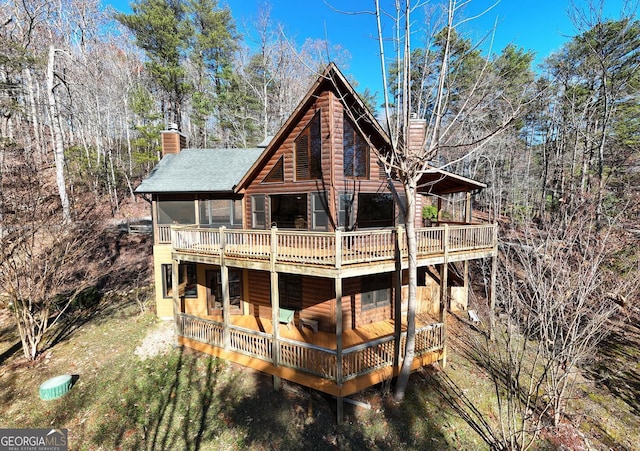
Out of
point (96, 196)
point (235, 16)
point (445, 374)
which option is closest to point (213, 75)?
point (235, 16)

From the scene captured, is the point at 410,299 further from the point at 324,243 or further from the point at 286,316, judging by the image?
the point at 286,316

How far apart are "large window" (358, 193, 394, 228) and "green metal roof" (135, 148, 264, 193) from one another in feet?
18.3

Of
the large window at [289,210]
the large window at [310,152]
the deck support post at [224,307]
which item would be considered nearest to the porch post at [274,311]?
the deck support post at [224,307]

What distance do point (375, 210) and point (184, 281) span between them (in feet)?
29.7

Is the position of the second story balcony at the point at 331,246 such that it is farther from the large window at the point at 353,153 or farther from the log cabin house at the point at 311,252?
the large window at the point at 353,153

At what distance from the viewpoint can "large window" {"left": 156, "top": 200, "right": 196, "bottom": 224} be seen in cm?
1275

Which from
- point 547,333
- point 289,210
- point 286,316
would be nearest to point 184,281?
point 286,316

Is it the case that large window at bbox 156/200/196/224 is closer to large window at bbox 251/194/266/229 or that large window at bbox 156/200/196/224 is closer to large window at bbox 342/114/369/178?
large window at bbox 251/194/266/229

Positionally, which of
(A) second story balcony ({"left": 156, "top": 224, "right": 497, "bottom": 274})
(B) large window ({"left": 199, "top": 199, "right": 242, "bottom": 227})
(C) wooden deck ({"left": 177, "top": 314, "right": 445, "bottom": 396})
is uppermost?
(B) large window ({"left": 199, "top": 199, "right": 242, "bottom": 227})

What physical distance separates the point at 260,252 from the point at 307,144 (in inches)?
177

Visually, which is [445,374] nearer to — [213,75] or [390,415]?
[390,415]

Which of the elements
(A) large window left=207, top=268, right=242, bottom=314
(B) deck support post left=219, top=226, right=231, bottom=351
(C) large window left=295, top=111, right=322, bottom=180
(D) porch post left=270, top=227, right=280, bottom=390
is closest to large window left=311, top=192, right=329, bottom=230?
(C) large window left=295, top=111, right=322, bottom=180

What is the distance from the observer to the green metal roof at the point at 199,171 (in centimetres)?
1235

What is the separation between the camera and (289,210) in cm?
1126
